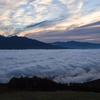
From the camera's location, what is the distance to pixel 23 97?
22.3 ft

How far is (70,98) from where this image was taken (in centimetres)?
683

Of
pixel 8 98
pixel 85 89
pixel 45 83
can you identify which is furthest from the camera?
pixel 45 83

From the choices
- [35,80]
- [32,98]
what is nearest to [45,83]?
[35,80]

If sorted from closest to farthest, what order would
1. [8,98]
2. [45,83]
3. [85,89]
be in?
[8,98] < [85,89] < [45,83]

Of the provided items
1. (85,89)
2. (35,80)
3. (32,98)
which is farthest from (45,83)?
(32,98)

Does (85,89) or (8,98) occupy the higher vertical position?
(8,98)

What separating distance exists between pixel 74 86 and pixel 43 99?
18.1 ft

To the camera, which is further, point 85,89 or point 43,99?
point 85,89

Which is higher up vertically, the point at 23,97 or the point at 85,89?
the point at 23,97

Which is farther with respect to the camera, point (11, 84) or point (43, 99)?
point (11, 84)

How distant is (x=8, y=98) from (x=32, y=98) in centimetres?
123

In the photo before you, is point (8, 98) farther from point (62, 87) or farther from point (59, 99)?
point (62, 87)

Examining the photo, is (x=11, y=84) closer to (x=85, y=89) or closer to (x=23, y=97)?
(x=23, y=97)

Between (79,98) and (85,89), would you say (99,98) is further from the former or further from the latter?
(85,89)
